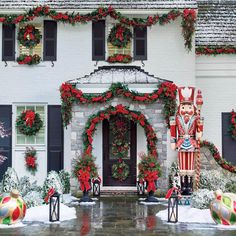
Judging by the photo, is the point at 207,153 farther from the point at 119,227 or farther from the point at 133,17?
the point at 119,227

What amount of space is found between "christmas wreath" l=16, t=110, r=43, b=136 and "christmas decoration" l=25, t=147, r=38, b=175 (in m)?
0.61

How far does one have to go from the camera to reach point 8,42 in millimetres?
22516

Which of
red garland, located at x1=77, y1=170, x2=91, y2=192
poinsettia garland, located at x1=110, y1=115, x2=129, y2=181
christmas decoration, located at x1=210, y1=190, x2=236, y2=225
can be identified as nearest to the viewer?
christmas decoration, located at x1=210, y1=190, x2=236, y2=225

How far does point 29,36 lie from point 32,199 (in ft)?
25.6

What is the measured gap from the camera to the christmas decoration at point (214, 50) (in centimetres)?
2306

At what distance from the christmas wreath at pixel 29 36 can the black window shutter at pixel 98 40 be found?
6.46 feet

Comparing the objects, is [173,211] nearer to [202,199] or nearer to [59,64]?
[202,199]

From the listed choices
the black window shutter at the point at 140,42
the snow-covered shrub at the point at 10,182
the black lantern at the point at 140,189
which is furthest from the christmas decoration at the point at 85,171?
the black window shutter at the point at 140,42

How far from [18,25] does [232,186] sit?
32.7 feet

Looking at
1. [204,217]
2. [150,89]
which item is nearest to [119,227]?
[204,217]

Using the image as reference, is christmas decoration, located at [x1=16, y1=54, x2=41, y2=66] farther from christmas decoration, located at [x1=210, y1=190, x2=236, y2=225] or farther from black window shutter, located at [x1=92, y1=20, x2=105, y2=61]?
christmas decoration, located at [x1=210, y1=190, x2=236, y2=225]

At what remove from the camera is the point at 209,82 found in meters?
23.4

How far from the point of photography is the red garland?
60.8 feet

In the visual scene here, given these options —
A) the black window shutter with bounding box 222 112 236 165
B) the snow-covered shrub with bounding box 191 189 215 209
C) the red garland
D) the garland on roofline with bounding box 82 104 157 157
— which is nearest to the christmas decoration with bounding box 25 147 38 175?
the garland on roofline with bounding box 82 104 157 157
